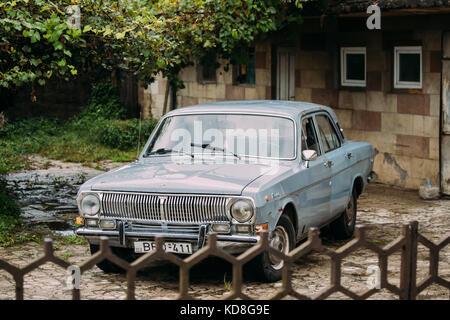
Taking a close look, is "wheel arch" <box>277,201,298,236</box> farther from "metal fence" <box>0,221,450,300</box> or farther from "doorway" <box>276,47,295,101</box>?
"doorway" <box>276,47,295,101</box>

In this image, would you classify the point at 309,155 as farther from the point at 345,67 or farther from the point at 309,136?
the point at 345,67

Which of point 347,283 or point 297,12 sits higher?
point 297,12

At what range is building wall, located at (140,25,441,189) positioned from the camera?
12211 mm

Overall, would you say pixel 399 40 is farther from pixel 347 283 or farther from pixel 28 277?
pixel 28 277

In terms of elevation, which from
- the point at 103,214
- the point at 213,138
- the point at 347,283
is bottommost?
the point at 347,283

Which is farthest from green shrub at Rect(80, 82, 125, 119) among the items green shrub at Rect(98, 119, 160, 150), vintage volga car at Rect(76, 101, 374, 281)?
vintage volga car at Rect(76, 101, 374, 281)

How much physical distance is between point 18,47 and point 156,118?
10.8 metres

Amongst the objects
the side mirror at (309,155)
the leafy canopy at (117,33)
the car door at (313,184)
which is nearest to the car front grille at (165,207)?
the car door at (313,184)

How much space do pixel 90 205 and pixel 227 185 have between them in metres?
1.39

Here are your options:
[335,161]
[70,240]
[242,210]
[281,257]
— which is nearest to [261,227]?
[242,210]

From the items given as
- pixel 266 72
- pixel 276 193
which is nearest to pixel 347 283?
pixel 276 193

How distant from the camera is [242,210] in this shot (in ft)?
21.8

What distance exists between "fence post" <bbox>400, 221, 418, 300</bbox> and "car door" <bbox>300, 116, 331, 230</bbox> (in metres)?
2.24

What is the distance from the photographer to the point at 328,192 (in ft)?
27.3
